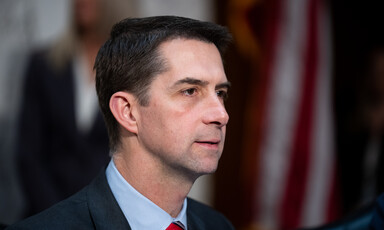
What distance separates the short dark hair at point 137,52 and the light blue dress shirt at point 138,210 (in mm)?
193

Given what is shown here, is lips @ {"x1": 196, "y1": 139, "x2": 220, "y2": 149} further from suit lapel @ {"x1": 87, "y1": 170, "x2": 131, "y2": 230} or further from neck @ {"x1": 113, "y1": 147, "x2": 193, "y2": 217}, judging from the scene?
suit lapel @ {"x1": 87, "y1": 170, "x2": 131, "y2": 230}

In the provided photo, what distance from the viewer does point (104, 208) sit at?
2.01 metres

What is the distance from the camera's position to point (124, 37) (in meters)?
2.17

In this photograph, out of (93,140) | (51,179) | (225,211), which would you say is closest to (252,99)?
(225,211)

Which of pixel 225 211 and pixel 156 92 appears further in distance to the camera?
pixel 225 211

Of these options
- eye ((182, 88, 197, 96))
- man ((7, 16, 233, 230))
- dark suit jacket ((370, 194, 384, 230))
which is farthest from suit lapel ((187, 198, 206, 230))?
dark suit jacket ((370, 194, 384, 230))

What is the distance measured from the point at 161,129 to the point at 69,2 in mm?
2400

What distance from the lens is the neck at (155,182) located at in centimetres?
208

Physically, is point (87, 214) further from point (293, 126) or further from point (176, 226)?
point (293, 126)

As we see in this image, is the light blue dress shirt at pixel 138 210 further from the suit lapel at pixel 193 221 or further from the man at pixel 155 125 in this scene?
the suit lapel at pixel 193 221

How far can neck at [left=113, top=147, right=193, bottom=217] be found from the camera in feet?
6.81

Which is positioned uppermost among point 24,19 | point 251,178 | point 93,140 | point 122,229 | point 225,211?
point 24,19

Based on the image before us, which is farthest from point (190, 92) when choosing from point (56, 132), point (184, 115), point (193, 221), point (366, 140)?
point (366, 140)

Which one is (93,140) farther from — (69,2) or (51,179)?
(69,2)
